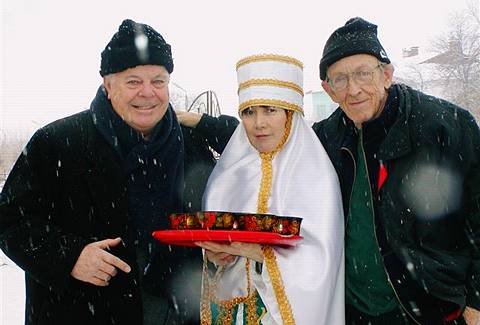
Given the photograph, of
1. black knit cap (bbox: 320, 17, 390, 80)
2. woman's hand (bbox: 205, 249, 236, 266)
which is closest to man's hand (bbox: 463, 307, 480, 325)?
woman's hand (bbox: 205, 249, 236, 266)

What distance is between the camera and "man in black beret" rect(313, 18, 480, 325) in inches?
112

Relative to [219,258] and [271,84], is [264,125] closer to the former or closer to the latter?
[271,84]

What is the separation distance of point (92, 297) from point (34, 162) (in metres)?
0.78

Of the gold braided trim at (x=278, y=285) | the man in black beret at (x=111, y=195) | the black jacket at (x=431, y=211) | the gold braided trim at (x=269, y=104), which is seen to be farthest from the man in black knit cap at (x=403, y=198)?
the man in black beret at (x=111, y=195)

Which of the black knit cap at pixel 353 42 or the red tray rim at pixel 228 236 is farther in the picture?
the black knit cap at pixel 353 42

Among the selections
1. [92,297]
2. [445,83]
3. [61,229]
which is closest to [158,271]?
[92,297]

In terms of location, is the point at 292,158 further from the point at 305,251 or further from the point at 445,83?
the point at 445,83

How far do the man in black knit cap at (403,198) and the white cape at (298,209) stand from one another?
169 mm

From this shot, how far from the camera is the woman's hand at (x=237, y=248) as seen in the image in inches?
105

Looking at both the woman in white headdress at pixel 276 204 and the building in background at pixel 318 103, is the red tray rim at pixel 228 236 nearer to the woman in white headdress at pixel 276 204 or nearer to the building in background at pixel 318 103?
the woman in white headdress at pixel 276 204

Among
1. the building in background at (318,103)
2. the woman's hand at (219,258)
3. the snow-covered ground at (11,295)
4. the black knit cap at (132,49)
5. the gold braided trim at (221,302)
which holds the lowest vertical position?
the snow-covered ground at (11,295)

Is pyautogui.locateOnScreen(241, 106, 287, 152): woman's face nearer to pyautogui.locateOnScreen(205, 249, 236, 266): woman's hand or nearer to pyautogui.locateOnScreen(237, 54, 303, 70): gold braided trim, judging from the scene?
pyautogui.locateOnScreen(237, 54, 303, 70): gold braided trim

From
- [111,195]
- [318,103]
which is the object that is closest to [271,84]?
[111,195]

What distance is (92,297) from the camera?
2910mm
